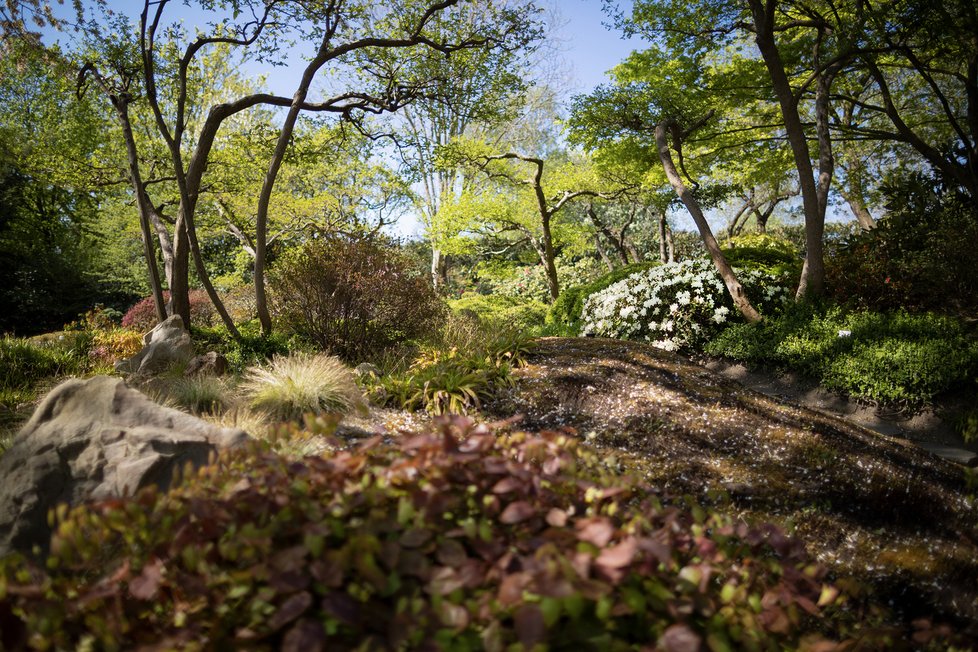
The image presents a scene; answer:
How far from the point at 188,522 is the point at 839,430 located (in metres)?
4.76

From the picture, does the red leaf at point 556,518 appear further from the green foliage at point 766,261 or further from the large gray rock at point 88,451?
the green foliage at point 766,261

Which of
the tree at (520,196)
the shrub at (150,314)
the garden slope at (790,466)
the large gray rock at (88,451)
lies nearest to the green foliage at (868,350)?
the garden slope at (790,466)

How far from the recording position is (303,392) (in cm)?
452

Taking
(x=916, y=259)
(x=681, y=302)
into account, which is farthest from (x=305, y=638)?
(x=916, y=259)

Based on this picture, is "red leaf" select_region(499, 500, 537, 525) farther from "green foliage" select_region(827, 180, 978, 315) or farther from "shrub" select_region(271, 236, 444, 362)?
"green foliage" select_region(827, 180, 978, 315)

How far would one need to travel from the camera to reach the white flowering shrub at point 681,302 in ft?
25.2

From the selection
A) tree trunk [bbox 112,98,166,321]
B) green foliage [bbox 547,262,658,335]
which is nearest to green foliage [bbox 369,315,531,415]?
green foliage [bbox 547,262,658,335]

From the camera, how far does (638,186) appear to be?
12.0 meters

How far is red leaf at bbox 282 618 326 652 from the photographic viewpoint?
39.1 inches

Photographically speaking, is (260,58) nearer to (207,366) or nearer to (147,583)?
(207,366)

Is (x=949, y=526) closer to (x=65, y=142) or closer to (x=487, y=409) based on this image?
(x=487, y=409)

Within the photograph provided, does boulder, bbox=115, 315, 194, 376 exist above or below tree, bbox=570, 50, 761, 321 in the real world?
below

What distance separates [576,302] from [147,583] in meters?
8.98

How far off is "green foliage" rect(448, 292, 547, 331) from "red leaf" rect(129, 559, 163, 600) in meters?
9.62
